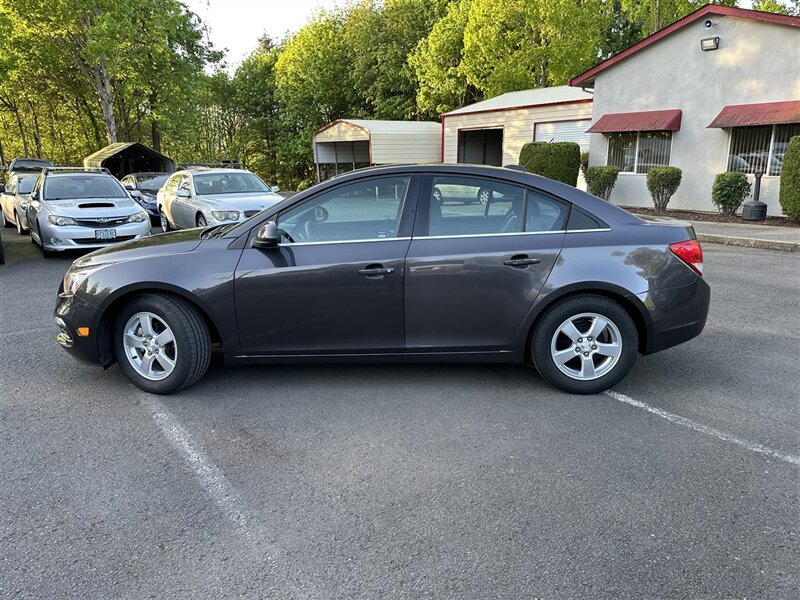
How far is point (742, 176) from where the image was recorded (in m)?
14.0

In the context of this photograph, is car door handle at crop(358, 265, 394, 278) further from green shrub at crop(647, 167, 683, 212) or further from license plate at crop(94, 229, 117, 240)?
green shrub at crop(647, 167, 683, 212)

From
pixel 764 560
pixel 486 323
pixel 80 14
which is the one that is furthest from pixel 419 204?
pixel 80 14

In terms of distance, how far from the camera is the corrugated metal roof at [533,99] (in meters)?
20.0

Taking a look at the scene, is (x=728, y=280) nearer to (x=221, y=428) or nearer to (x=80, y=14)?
(x=221, y=428)

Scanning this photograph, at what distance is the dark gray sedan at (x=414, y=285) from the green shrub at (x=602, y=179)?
13.4 m

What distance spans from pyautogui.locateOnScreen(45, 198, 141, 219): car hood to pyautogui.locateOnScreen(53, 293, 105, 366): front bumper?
6.75m

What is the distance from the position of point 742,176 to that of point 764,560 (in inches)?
541

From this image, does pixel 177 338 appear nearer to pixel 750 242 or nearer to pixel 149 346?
pixel 149 346

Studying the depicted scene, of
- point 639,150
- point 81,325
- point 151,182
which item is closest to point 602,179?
point 639,150

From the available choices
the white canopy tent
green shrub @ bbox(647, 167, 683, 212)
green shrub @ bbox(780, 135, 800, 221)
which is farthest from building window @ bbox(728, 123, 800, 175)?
the white canopy tent

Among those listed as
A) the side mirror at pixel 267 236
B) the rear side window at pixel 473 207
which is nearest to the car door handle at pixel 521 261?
the rear side window at pixel 473 207

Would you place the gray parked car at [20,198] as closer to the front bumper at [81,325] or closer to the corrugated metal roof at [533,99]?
the front bumper at [81,325]

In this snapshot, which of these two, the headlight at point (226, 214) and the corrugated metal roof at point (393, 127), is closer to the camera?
the headlight at point (226, 214)

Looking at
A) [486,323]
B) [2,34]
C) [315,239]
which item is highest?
[2,34]
